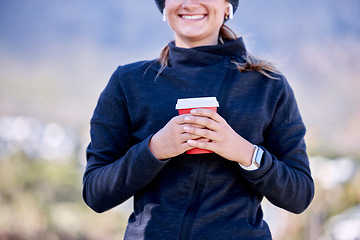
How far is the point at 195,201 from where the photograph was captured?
4.76 ft

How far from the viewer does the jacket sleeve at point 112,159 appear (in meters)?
1.45

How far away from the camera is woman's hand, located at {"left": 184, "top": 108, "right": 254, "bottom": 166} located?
4.25 feet

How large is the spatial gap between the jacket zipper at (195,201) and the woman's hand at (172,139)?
16 cm

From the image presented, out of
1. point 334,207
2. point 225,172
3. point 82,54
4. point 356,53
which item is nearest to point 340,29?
point 356,53

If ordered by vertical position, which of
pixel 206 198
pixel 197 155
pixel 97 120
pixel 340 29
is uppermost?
pixel 340 29

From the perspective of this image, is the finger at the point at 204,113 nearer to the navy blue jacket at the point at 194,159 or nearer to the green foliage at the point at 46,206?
the navy blue jacket at the point at 194,159

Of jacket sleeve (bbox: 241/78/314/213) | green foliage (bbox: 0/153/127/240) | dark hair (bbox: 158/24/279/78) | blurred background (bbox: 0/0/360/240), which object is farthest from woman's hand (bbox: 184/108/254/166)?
green foliage (bbox: 0/153/127/240)

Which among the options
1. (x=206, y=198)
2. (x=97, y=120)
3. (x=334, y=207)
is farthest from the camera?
(x=334, y=207)

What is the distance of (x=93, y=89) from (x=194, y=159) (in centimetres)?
307

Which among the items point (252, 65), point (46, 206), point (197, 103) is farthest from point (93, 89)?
point (197, 103)

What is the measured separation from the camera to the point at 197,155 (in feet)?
4.98

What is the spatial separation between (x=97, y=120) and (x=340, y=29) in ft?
10.8

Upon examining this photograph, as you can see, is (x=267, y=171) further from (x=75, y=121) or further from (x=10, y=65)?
(x=10, y=65)

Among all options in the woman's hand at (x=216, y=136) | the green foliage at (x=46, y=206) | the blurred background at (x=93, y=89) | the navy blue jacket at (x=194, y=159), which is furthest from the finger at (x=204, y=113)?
the green foliage at (x=46, y=206)
